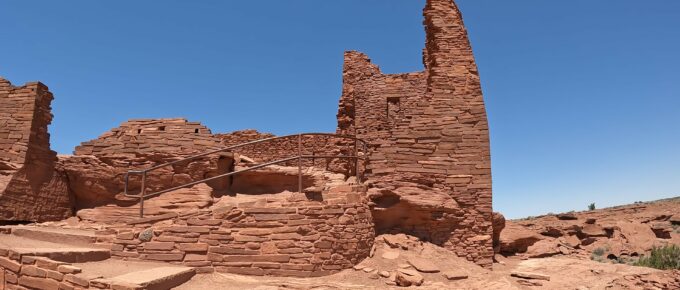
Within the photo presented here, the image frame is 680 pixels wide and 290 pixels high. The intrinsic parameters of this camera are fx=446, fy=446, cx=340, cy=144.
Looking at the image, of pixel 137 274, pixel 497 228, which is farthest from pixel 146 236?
pixel 497 228

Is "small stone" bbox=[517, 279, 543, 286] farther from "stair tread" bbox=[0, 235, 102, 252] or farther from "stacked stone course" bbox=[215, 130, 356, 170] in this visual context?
"stair tread" bbox=[0, 235, 102, 252]

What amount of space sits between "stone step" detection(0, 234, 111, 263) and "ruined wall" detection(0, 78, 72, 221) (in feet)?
6.67

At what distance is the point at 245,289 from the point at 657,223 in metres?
15.6

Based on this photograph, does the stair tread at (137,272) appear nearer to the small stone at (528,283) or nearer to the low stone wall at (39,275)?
the low stone wall at (39,275)

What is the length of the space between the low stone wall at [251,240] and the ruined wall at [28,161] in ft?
13.0

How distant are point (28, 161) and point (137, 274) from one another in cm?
608

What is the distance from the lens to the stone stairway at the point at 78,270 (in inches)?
216

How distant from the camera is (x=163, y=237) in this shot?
7.10 m

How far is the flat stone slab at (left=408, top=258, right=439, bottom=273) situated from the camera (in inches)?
296

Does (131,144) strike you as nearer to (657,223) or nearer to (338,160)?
(338,160)

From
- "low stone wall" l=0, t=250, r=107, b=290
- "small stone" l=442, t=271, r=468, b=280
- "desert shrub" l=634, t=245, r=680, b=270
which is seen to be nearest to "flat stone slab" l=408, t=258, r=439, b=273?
"small stone" l=442, t=271, r=468, b=280

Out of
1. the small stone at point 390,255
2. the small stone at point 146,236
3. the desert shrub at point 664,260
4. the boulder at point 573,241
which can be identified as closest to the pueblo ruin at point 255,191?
the small stone at point 146,236

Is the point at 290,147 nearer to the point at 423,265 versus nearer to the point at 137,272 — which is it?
the point at 423,265

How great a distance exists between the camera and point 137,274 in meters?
5.84
